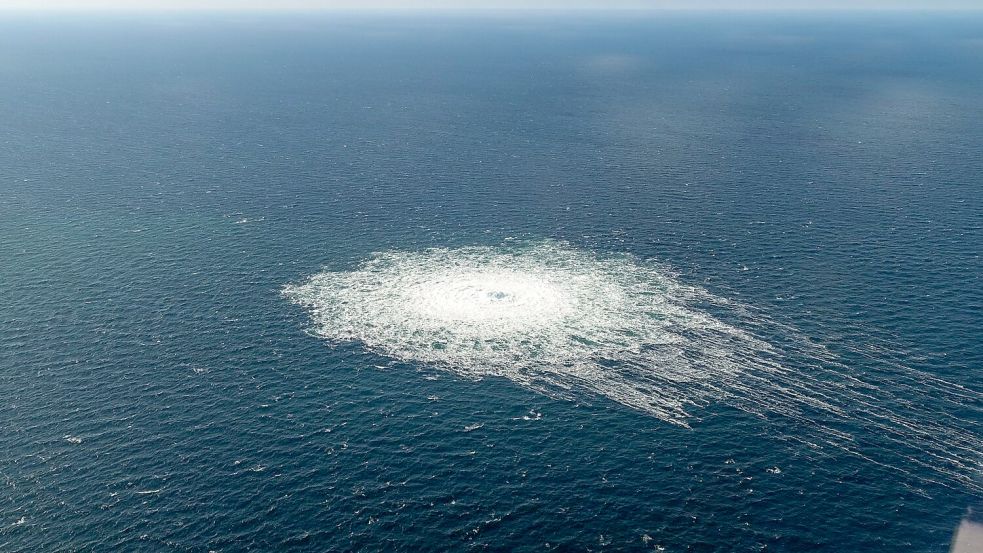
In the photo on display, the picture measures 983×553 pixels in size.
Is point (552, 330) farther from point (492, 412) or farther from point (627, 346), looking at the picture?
point (492, 412)

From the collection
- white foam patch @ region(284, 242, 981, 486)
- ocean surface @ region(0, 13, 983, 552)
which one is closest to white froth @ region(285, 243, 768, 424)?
white foam patch @ region(284, 242, 981, 486)

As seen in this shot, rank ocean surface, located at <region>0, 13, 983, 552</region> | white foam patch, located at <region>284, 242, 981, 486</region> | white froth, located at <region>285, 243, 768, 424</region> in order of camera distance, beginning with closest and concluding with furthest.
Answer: ocean surface, located at <region>0, 13, 983, 552</region>, white foam patch, located at <region>284, 242, 981, 486</region>, white froth, located at <region>285, 243, 768, 424</region>

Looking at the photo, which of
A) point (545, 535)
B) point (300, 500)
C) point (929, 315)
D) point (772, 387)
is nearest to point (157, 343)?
point (300, 500)

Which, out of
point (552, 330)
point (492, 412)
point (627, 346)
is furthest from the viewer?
point (552, 330)

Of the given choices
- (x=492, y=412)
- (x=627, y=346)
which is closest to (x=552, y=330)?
(x=627, y=346)

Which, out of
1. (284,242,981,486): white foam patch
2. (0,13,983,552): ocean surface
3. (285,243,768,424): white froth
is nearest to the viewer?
(0,13,983,552): ocean surface

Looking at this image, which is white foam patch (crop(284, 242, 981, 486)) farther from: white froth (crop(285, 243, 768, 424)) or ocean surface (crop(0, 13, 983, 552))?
ocean surface (crop(0, 13, 983, 552))

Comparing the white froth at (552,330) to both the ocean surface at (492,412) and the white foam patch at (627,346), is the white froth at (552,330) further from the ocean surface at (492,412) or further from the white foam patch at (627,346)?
the ocean surface at (492,412)

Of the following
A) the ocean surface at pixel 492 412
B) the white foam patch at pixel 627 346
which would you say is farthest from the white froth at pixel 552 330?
→ the ocean surface at pixel 492 412

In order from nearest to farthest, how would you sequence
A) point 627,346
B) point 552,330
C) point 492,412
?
point 492,412
point 627,346
point 552,330
